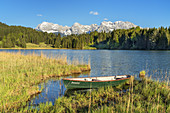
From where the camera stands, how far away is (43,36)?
19000 centimetres

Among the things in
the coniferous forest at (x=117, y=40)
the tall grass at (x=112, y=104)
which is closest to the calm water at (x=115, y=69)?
the tall grass at (x=112, y=104)

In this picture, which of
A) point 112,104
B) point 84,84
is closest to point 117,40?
point 84,84

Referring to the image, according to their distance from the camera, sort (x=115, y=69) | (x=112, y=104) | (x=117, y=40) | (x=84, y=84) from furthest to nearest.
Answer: (x=117, y=40) → (x=115, y=69) → (x=84, y=84) → (x=112, y=104)

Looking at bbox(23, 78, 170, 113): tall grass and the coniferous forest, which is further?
the coniferous forest

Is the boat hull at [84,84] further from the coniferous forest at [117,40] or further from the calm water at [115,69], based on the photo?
the coniferous forest at [117,40]

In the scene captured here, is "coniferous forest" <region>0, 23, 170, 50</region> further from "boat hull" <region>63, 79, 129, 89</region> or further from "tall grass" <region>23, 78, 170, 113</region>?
"tall grass" <region>23, 78, 170, 113</region>

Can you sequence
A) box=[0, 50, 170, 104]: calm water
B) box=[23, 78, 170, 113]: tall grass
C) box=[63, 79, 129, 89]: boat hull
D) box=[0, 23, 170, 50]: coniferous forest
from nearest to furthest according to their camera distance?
box=[23, 78, 170, 113]: tall grass → box=[0, 50, 170, 104]: calm water → box=[63, 79, 129, 89]: boat hull → box=[0, 23, 170, 50]: coniferous forest

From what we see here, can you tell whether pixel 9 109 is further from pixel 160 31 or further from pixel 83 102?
pixel 160 31

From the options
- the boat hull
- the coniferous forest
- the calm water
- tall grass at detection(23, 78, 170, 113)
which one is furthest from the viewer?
the coniferous forest

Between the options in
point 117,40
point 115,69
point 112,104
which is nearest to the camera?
point 112,104

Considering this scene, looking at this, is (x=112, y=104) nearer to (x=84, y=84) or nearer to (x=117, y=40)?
(x=84, y=84)

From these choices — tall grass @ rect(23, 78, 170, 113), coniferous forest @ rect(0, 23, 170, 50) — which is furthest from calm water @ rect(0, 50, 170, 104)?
coniferous forest @ rect(0, 23, 170, 50)

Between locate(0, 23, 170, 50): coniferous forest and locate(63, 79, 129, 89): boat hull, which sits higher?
locate(0, 23, 170, 50): coniferous forest

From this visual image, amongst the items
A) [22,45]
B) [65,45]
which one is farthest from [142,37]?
[22,45]
